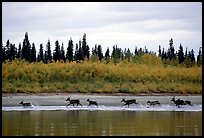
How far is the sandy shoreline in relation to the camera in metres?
21.8

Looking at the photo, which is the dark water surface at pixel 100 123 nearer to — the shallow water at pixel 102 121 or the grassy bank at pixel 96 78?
the shallow water at pixel 102 121

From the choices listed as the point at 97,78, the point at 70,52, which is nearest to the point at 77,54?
the point at 70,52

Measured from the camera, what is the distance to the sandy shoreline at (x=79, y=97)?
21750 millimetres

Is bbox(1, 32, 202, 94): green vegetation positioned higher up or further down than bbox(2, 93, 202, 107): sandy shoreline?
higher up

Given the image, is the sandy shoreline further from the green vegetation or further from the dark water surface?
the dark water surface

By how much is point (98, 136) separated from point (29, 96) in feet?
38.3

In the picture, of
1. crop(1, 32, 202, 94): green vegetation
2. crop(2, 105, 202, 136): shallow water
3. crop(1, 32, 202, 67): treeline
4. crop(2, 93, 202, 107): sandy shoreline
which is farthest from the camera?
crop(1, 32, 202, 67): treeline

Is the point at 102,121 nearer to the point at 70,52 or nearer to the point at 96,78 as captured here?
the point at 96,78

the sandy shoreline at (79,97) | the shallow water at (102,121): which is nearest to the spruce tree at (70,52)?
the sandy shoreline at (79,97)

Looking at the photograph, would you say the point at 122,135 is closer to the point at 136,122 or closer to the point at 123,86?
the point at 136,122

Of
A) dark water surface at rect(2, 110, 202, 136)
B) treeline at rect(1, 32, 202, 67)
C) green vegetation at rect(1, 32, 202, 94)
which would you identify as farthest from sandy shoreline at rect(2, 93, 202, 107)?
treeline at rect(1, 32, 202, 67)

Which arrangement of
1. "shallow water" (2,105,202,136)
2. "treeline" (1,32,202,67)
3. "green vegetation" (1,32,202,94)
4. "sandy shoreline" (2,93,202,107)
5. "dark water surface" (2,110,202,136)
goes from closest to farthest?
"dark water surface" (2,110,202,136), "shallow water" (2,105,202,136), "sandy shoreline" (2,93,202,107), "green vegetation" (1,32,202,94), "treeline" (1,32,202,67)

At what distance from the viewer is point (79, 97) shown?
23359mm

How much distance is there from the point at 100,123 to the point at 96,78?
11.8 meters
